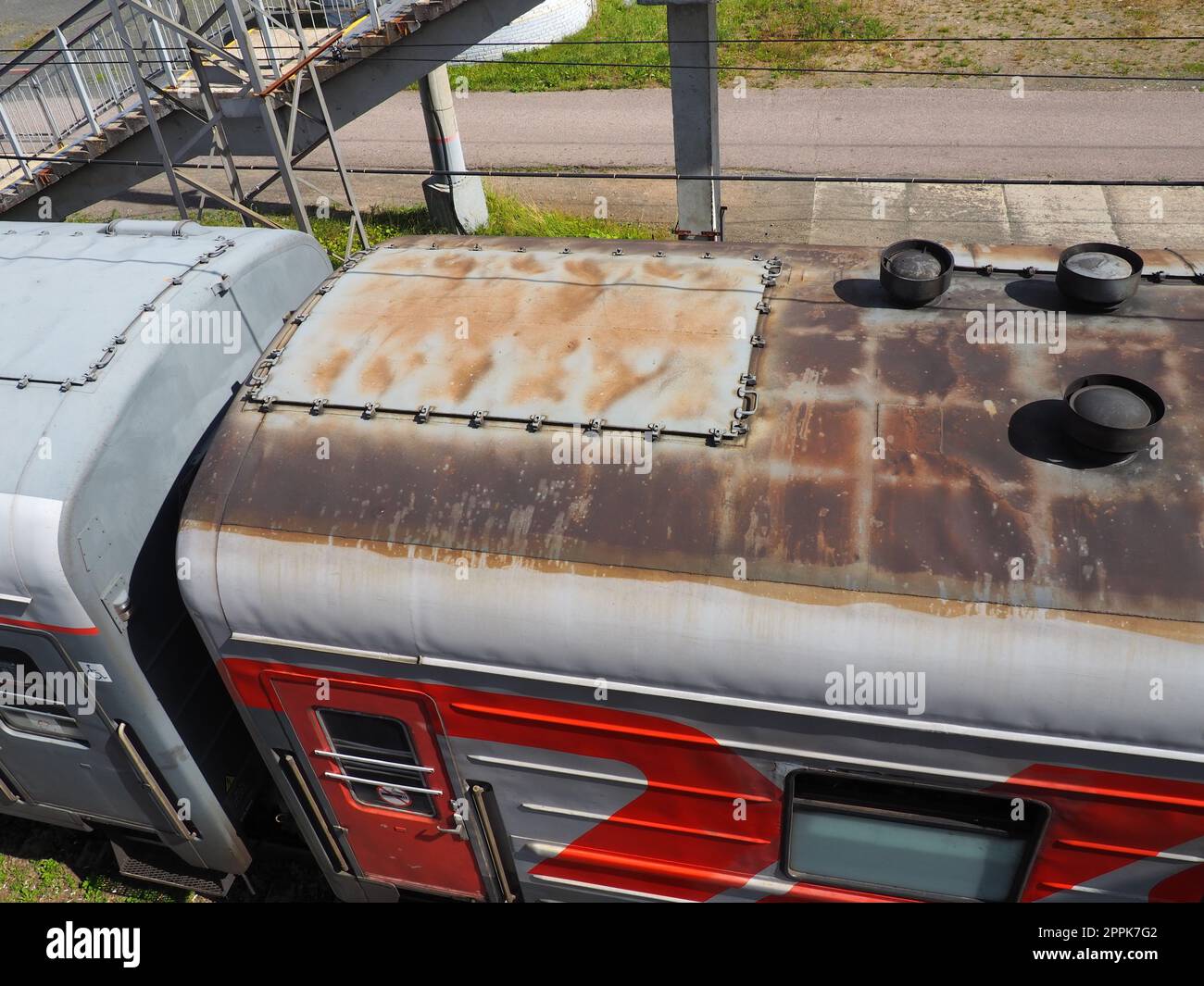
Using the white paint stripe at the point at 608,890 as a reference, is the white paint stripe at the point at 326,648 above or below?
above

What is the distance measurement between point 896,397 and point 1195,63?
1612 centimetres

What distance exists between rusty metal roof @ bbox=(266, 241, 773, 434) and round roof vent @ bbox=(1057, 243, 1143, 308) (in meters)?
1.55

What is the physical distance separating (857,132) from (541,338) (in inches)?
497

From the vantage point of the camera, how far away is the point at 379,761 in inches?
198

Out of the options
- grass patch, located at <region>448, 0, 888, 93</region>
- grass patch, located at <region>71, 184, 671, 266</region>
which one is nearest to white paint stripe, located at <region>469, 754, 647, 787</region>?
grass patch, located at <region>71, 184, 671, 266</region>

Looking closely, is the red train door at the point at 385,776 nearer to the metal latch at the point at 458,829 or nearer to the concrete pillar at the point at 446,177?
the metal latch at the point at 458,829

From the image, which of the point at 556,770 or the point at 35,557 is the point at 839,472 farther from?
the point at 35,557

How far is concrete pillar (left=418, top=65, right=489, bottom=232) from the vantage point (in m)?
12.7

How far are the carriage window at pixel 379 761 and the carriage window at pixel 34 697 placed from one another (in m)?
1.45

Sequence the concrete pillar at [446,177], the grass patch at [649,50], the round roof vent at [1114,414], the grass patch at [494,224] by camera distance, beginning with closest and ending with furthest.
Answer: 1. the round roof vent at [1114,414]
2. the concrete pillar at [446,177]
3. the grass patch at [494,224]
4. the grass patch at [649,50]

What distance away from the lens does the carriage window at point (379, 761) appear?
193 inches

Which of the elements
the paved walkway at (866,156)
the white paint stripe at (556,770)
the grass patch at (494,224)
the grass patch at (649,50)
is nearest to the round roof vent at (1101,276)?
the white paint stripe at (556,770)

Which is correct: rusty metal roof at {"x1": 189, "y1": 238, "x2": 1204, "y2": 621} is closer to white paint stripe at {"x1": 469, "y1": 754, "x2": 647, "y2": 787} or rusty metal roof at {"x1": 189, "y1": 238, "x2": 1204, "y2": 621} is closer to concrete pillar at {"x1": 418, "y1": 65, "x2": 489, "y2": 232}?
white paint stripe at {"x1": 469, "y1": 754, "x2": 647, "y2": 787}

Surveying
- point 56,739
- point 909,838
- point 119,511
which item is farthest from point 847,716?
point 56,739
